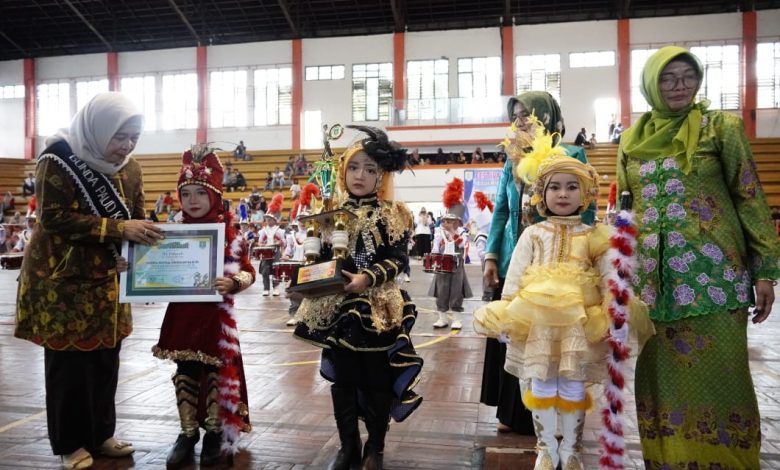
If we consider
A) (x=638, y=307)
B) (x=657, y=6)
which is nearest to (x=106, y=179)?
(x=638, y=307)

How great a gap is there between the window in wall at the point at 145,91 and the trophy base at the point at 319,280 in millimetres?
28402

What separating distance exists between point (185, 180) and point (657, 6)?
25.7m

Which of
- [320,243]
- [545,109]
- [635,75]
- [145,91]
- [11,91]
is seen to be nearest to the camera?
[320,243]

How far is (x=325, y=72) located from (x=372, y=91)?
2.35 m

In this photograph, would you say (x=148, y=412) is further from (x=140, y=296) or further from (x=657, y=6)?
(x=657, y=6)

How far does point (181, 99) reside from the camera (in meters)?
28.1

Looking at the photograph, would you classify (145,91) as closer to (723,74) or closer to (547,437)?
(723,74)

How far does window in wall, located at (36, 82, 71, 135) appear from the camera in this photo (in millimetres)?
29109

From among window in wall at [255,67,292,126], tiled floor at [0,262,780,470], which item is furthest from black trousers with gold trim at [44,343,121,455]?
window in wall at [255,67,292,126]

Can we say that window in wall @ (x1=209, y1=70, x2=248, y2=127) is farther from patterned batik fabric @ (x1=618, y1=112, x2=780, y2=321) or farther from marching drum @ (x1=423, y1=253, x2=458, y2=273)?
patterned batik fabric @ (x1=618, y1=112, x2=780, y2=321)

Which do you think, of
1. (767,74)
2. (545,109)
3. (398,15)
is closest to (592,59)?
(767,74)

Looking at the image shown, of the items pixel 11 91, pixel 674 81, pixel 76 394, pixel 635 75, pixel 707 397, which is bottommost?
pixel 76 394

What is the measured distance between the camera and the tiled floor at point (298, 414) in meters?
3.04

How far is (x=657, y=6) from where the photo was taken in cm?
2406
